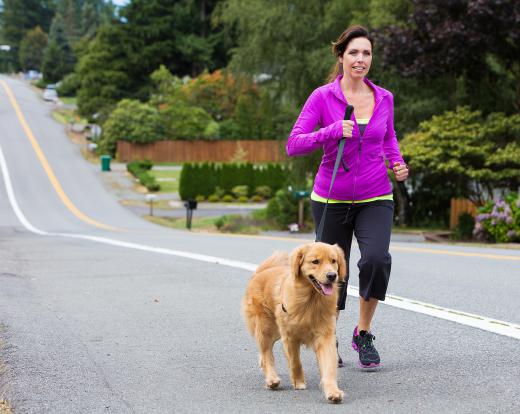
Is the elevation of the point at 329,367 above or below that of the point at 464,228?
above

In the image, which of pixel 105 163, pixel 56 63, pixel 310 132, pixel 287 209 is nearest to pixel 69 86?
pixel 56 63

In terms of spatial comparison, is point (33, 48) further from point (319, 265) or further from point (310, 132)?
point (319, 265)

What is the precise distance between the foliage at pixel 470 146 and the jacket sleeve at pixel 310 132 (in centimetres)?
2184

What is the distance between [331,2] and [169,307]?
26.9 metres

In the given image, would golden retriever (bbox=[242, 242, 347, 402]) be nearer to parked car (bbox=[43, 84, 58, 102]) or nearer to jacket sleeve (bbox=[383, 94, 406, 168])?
jacket sleeve (bbox=[383, 94, 406, 168])

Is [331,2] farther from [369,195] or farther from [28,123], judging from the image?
[28,123]

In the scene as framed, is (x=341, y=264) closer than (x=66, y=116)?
Yes

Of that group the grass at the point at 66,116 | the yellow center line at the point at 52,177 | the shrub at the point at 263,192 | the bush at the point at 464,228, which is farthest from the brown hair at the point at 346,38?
the grass at the point at 66,116

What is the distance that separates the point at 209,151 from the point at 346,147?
230ft

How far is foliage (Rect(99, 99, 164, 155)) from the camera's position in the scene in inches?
2842

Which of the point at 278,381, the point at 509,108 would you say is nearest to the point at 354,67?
the point at 278,381

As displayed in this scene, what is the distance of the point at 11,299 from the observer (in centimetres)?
995

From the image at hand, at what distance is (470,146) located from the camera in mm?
28469

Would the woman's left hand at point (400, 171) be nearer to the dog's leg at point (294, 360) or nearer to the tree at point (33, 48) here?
the dog's leg at point (294, 360)
